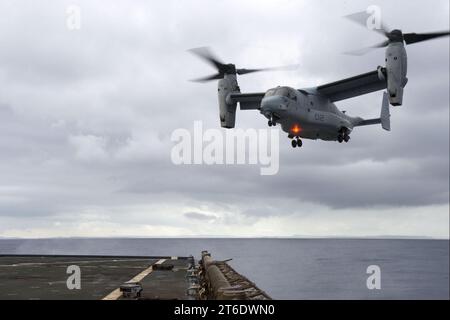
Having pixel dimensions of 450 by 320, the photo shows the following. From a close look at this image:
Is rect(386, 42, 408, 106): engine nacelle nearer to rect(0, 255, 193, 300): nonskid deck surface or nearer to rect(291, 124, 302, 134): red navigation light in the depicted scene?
rect(291, 124, 302, 134): red navigation light

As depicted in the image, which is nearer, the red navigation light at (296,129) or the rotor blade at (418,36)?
the rotor blade at (418,36)

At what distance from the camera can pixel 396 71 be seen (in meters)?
25.7

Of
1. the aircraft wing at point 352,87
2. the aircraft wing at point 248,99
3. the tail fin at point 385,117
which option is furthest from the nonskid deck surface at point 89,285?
the tail fin at point 385,117

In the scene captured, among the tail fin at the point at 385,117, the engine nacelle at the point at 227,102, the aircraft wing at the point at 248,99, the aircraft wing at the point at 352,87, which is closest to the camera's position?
the aircraft wing at the point at 352,87

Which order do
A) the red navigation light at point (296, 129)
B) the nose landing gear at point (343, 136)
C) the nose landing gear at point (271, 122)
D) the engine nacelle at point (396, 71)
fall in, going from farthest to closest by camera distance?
the nose landing gear at point (343, 136)
the red navigation light at point (296, 129)
the nose landing gear at point (271, 122)
the engine nacelle at point (396, 71)

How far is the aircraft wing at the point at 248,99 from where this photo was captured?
110 ft

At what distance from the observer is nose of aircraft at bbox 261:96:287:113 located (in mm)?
29250

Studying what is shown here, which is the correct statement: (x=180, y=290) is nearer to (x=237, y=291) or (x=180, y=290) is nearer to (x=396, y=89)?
(x=237, y=291)

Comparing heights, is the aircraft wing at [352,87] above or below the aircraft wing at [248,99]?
→ above

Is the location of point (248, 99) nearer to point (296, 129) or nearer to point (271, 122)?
point (296, 129)

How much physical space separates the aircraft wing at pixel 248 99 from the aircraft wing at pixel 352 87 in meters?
4.30

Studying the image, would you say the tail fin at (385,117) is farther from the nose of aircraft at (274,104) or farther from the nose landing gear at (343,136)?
the nose of aircraft at (274,104)
